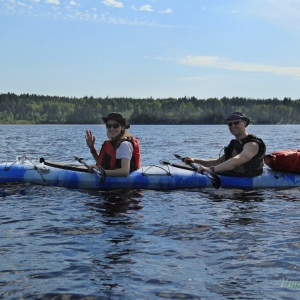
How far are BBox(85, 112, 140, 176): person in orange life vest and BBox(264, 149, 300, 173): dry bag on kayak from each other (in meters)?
3.21

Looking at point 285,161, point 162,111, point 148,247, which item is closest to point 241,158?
point 285,161

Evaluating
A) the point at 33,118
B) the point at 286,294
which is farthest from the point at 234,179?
the point at 33,118

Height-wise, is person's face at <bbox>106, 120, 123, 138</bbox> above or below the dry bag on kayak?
above

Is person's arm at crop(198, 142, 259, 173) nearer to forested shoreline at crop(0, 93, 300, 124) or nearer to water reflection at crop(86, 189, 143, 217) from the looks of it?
water reflection at crop(86, 189, 143, 217)

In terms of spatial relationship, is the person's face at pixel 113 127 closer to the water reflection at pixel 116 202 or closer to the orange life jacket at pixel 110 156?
the orange life jacket at pixel 110 156

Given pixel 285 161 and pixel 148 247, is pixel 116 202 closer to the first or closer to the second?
pixel 148 247

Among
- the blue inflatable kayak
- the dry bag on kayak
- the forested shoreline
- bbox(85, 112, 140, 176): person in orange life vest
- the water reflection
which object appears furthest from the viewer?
the forested shoreline

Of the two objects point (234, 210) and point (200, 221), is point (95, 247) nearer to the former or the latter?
point (200, 221)

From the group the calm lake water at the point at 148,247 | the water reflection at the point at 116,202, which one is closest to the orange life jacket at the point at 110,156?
the water reflection at the point at 116,202

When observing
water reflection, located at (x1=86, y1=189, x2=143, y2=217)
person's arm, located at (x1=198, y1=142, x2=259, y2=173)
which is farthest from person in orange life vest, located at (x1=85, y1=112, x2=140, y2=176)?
person's arm, located at (x1=198, y1=142, x2=259, y2=173)

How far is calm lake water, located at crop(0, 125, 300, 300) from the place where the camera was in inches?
221

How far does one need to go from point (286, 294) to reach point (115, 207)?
4.79m

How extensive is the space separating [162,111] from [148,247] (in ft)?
585

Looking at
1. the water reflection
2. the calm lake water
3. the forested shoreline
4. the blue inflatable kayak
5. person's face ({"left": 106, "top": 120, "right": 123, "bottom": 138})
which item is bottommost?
the calm lake water
